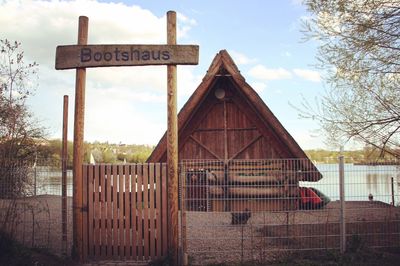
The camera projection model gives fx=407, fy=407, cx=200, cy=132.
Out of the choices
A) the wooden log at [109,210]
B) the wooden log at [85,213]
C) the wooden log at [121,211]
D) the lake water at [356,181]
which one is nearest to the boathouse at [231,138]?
the lake water at [356,181]

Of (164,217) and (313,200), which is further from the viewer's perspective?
(313,200)

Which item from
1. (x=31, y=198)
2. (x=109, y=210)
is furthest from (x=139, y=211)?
(x=31, y=198)

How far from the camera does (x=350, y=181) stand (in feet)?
27.7

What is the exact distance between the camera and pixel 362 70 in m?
9.95

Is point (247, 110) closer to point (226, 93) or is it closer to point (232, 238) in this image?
point (226, 93)

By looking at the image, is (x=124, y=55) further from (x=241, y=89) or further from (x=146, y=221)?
(x=241, y=89)

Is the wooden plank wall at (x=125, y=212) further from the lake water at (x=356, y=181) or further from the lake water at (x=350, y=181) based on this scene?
the lake water at (x=356, y=181)

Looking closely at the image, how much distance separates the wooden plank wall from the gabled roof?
322 centimetres

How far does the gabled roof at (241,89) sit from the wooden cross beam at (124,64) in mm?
3326

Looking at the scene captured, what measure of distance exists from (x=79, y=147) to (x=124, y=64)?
197cm

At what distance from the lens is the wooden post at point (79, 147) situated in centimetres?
840

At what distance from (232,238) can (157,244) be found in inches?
77.4

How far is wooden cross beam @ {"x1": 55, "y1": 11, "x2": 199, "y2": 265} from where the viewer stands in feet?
27.0

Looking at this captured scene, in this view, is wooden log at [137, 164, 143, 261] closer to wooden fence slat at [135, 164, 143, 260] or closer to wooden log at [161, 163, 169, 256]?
wooden fence slat at [135, 164, 143, 260]
